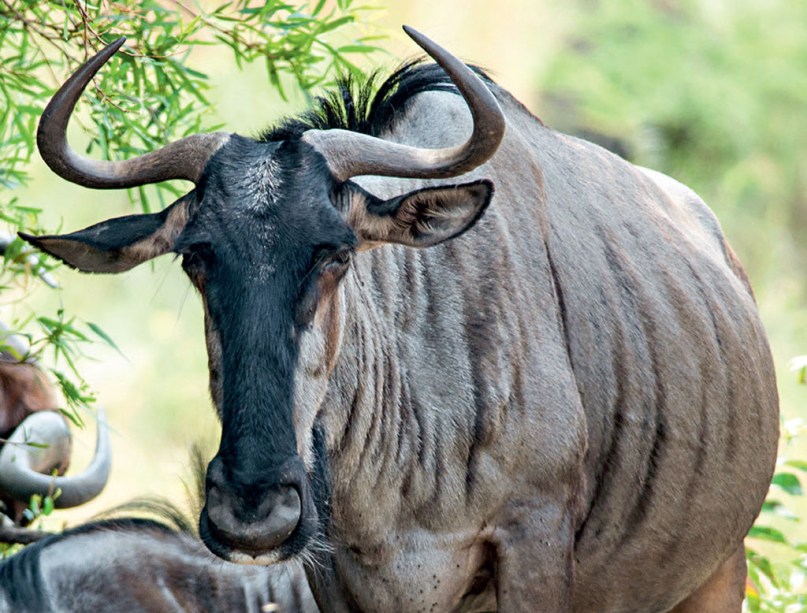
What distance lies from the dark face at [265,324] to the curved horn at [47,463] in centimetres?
209

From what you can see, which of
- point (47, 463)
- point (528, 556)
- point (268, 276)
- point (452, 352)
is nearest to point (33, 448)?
point (47, 463)

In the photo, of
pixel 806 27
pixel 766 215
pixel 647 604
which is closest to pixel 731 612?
pixel 647 604

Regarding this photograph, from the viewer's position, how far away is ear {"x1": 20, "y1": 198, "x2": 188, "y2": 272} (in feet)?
12.5

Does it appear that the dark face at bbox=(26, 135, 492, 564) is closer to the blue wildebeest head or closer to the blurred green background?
the blue wildebeest head

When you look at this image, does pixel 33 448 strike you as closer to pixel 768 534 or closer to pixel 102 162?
pixel 102 162

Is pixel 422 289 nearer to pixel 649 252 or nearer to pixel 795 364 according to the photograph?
pixel 649 252

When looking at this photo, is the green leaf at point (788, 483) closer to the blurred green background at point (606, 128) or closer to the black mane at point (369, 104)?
the black mane at point (369, 104)

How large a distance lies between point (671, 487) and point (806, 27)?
1538 centimetres

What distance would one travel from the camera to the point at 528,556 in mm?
4156

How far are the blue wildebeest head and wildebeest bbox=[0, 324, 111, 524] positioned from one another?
190 centimetres

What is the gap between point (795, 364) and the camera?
6.06 m

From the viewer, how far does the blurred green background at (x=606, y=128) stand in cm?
1277

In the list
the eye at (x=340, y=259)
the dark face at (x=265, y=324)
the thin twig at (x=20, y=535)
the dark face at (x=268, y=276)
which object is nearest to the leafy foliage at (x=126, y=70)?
the thin twig at (x=20, y=535)

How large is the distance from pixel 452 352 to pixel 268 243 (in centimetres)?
84
